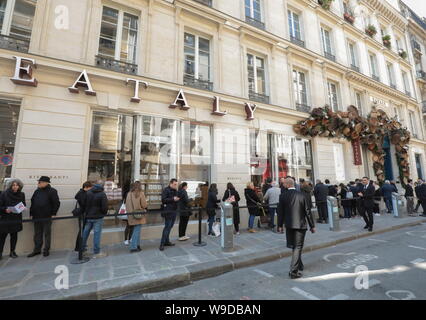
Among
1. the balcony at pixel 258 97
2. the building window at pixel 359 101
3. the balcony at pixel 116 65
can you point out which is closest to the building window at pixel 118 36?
the balcony at pixel 116 65

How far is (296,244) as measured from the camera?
3770 millimetres

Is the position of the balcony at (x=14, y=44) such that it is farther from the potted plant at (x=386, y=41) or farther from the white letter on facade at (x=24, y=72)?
the potted plant at (x=386, y=41)

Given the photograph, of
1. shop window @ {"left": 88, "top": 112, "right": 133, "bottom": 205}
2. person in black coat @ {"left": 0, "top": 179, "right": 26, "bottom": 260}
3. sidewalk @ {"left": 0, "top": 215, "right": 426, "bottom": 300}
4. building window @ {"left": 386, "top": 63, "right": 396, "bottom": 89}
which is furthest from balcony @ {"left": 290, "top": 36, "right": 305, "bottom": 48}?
person in black coat @ {"left": 0, "top": 179, "right": 26, "bottom": 260}

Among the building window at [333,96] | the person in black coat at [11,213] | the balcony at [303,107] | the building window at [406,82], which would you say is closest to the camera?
the person in black coat at [11,213]

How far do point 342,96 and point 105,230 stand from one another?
46.5 ft

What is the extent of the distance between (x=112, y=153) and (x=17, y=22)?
4.50 metres

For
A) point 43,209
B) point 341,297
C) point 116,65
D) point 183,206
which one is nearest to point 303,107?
point 183,206

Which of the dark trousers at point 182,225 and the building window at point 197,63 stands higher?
the building window at point 197,63

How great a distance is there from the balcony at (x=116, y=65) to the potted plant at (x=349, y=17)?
1538cm

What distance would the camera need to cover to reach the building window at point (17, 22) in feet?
18.4

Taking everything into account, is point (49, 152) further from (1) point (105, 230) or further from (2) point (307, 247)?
(2) point (307, 247)

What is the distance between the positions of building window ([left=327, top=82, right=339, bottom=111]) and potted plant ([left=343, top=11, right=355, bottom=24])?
18.4 feet

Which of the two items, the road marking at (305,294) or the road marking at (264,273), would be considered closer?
the road marking at (305,294)

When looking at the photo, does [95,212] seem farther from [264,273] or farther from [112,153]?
[264,273]
